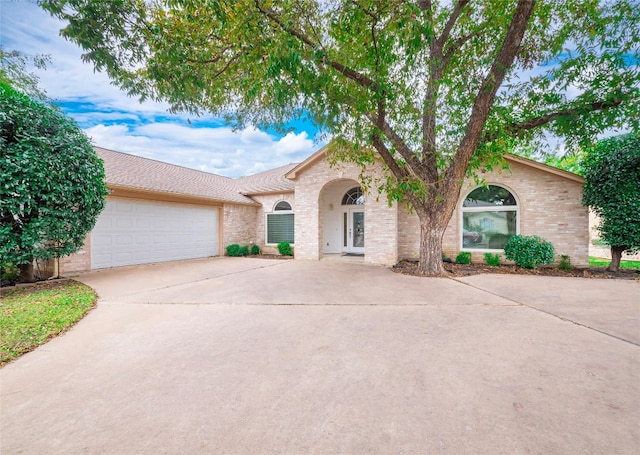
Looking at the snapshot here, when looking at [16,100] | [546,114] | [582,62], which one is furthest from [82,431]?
[582,62]

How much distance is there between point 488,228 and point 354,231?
18.2 feet

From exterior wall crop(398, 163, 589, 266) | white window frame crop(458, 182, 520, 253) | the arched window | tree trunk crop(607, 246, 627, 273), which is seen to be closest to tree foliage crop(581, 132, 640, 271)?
tree trunk crop(607, 246, 627, 273)

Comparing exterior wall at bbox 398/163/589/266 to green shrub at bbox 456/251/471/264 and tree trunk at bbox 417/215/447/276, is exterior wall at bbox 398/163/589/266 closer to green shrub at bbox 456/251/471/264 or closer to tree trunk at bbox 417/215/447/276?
green shrub at bbox 456/251/471/264

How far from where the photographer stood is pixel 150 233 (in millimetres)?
10219

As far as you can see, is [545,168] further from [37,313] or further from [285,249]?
[37,313]

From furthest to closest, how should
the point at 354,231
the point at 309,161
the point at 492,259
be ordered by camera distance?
the point at 354,231
the point at 309,161
the point at 492,259

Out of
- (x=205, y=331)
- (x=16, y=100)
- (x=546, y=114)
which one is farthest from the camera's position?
(x=546, y=114)

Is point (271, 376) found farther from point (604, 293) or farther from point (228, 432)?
point (604, 293)

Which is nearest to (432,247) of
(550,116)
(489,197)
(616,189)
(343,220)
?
(489,197)

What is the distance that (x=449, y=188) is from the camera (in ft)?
24.0

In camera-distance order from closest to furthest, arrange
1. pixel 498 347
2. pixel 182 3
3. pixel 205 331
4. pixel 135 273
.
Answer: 1. pixel 498 347
2. pixel 205 331
3. pixel 182 3
4. pixel 135 273

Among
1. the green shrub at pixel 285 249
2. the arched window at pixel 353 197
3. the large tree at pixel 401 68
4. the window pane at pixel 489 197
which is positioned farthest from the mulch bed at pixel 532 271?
the green shrub at pixel 285 249

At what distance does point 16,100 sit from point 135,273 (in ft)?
16.4

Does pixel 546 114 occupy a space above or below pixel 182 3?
below
